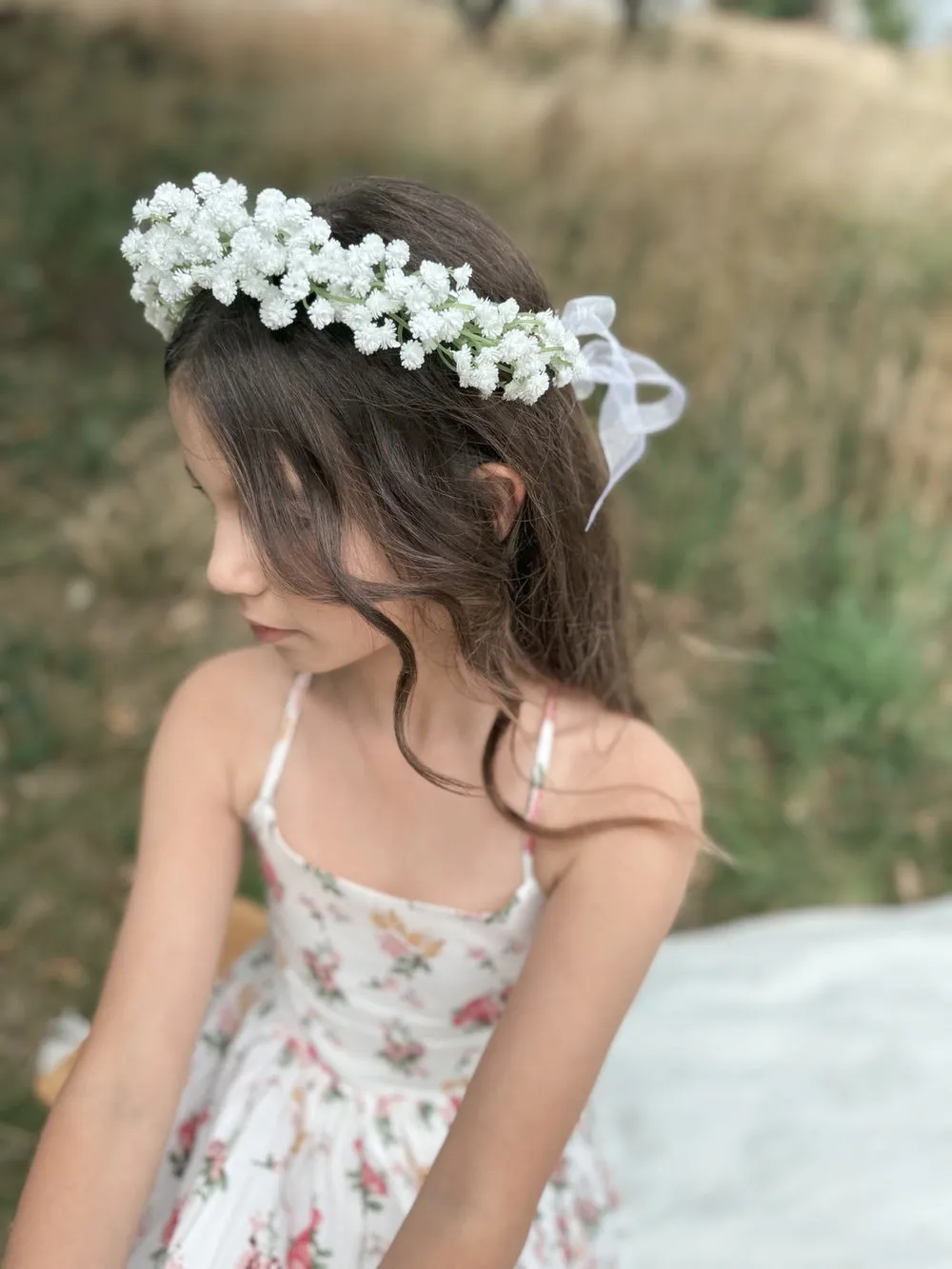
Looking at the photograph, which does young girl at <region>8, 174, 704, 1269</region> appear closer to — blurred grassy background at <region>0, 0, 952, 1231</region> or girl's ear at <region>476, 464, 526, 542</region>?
girl's ear at <region>476, 464, 526, 542</region>

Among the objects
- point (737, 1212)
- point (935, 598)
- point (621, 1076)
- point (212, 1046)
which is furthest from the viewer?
point (935, 598)

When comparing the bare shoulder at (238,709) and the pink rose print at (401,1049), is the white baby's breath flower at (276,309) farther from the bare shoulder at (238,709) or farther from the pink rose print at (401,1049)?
the pink rose print at (401,1049)

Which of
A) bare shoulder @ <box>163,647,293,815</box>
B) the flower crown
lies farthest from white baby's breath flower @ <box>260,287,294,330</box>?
bare shoulder @ <box>163,647,293,815</box>

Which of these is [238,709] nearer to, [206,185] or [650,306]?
[206,185]

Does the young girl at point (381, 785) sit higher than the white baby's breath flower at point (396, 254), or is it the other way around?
the white baby's breath flower at point (396, 254)

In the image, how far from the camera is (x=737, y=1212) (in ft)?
5.76

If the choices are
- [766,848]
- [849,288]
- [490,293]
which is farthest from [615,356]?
[849,288]

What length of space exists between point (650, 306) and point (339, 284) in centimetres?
297

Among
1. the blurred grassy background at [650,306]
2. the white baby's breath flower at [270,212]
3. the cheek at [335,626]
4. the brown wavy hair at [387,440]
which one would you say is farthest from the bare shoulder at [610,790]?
the blurred grassy background at [650,306]

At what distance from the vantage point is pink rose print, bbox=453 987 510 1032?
4.57 feet

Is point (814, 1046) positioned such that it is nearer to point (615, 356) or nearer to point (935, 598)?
point (615, 356)

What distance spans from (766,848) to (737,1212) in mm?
1149

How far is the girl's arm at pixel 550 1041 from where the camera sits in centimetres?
109

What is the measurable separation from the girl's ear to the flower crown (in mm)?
69
